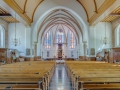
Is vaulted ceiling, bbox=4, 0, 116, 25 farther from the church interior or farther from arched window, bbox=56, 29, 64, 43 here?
arched window, bbox=56, 29, 64, 43

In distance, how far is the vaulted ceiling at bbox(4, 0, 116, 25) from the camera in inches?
423

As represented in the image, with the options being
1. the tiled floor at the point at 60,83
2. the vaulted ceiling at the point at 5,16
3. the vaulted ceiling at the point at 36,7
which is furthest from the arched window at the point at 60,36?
the tiled floor at the point at 60,83

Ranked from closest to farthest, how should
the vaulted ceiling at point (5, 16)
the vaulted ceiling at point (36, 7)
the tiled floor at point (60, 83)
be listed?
the tiled floor at point (60, 83) < the vaulted ceiling at point (36, 7) < the vaulted ceiling at point (5, 16)

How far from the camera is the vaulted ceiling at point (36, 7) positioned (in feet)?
35.2

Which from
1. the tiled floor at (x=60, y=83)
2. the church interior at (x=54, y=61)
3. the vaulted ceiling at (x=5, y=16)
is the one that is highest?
the vaulted ceiling at (x=5, y=16)

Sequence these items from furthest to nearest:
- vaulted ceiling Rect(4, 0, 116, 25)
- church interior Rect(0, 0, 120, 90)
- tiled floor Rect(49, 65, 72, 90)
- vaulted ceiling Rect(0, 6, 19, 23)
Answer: vaulted ceiling Rect(0, 6, 19, 23), vaulted ceiling Rect(4, 0, 116, 25), tiled floor Rect(49, 65, 72, 90), church interior Rect(0, 0, 120, 90)

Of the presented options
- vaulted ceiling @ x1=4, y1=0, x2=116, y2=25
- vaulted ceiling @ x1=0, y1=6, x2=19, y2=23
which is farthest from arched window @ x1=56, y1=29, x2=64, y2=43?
vaulted ceiling @ x1=4, y1=0, x2=116, y2=25

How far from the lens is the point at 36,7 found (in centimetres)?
1559

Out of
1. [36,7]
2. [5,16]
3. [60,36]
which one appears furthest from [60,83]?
[60,36]

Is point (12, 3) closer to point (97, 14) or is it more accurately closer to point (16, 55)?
point (97, 14)

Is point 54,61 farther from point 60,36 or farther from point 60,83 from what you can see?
point 60,36

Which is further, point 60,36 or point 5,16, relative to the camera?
point 60,36

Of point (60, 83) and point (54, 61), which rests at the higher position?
point (54, 61)

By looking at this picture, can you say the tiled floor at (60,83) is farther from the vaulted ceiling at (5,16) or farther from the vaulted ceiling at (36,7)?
the vaulted ceiling at (5,16)
